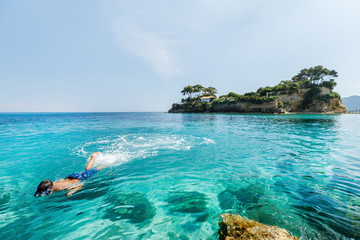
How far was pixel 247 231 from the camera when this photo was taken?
1.96 metres

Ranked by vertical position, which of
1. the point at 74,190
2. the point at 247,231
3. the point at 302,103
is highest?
the point at 302,103

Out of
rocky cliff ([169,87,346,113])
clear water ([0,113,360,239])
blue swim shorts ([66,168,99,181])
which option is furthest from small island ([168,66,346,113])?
blue swim shorts ([66,168,99,181])

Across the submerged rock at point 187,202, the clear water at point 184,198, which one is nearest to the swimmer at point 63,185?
the clear water at point 184,198

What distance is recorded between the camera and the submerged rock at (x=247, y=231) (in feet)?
6.06

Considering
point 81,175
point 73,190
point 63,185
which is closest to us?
point 73,190

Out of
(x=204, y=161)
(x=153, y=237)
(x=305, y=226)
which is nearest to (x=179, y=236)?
(x=153, y=237)

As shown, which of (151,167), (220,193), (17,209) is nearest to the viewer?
(17,209)

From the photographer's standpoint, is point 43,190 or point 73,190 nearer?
point 43,190

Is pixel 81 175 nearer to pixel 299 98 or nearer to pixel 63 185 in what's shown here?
pixel 63 185

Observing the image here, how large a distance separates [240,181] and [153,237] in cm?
319

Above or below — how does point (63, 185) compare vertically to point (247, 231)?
below

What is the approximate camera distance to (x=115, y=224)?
2.98m

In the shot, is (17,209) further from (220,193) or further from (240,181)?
(240,181)

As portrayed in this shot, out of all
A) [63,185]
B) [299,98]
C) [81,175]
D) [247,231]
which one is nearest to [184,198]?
[247,231]
